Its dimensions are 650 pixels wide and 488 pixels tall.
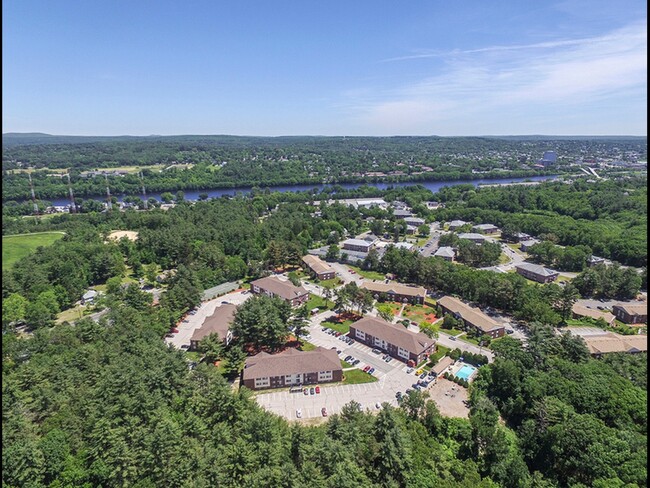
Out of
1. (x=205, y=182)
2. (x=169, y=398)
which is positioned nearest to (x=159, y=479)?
(x=169, y=398)

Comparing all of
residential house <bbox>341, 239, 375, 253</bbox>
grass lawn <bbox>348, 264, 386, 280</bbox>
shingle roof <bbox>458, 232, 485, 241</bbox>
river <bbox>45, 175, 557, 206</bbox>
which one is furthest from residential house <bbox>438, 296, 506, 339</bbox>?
river <bbox>45, 175, 557, 206</bbox>

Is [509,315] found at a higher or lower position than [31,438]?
lower

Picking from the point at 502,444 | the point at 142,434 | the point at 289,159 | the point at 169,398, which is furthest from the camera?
the point at 289,159

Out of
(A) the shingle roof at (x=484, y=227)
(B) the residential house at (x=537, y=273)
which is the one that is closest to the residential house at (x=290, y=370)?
(B) the residential house at (x=537, y=273)

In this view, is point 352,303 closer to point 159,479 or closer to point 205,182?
point 159,479

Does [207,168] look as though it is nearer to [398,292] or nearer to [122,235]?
[122,235]

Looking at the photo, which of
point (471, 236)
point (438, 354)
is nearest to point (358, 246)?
point (471, 236)

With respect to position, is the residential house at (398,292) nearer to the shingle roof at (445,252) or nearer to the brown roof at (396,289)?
the brown roof at (396,289)
